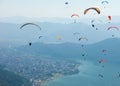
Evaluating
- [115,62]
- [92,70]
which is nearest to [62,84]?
[92,70]

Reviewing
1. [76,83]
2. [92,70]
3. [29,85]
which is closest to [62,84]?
[76,83]

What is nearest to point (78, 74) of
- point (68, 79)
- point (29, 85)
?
point (68, 79)

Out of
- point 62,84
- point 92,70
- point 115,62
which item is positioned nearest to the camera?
point 62,84

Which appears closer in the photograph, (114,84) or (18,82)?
(18,82)

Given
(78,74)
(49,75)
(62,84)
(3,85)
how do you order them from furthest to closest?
(78,74)
(49,75)
(62,84)
(3,85)

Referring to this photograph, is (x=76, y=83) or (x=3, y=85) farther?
(x=76, y=83)

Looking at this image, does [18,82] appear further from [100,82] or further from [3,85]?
[100,82]

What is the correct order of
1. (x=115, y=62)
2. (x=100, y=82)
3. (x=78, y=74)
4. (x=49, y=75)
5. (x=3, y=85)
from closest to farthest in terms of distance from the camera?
(x=3, y=85), (x=100, y=82), (x=49, y=75), (x=78, y=74), (x=115, y=62)

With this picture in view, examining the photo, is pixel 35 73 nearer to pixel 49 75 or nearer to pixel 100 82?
pixel 49 75

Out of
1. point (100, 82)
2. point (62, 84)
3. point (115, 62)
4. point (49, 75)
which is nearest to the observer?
point (62, 84)
